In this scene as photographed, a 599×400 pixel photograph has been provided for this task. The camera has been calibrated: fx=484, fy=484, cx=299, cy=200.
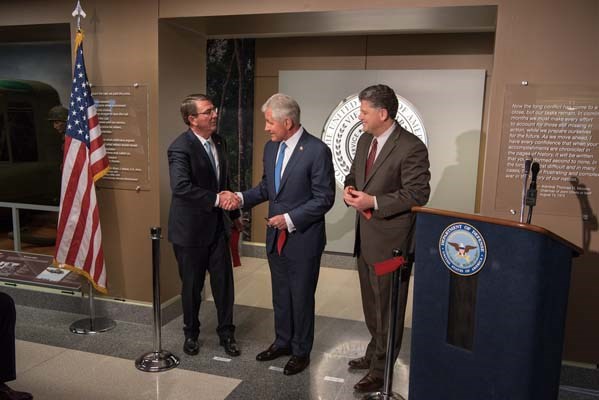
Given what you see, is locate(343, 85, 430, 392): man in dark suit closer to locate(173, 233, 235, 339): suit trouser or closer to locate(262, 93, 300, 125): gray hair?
locate(262, 93, 300, 125): gray hair

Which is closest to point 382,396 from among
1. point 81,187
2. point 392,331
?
point 392,331

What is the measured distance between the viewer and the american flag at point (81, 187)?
11.7 feet

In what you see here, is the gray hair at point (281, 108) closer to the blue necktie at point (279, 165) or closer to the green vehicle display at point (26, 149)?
the blue necktie at point (279, 165)

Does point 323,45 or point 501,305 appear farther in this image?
point 323,45

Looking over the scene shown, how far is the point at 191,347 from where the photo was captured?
334 centimetres

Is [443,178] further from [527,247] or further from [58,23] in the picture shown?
[58,23]

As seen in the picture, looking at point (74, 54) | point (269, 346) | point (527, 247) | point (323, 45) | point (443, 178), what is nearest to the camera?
point (527, 247)

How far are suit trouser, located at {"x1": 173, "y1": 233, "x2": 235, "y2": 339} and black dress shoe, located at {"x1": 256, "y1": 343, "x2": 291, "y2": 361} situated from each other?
29 cm

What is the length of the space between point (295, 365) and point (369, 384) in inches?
19.6

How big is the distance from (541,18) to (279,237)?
2.06 m

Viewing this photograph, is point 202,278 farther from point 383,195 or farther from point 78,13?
point 78,13

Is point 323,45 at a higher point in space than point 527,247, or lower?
higher

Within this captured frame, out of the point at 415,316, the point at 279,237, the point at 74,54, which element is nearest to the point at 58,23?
the point at 74,54

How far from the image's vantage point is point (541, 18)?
9.50ft
